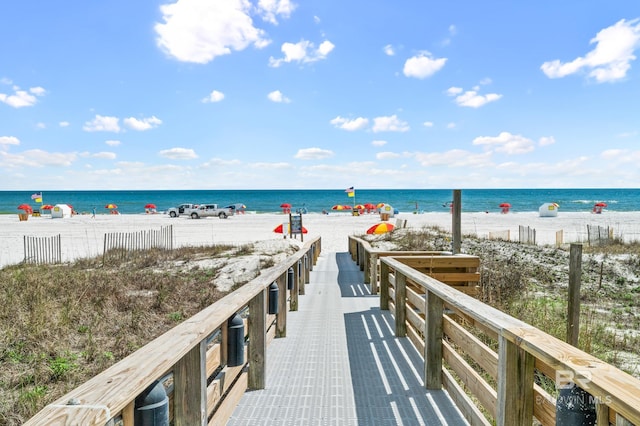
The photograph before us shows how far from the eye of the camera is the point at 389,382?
12.3ft

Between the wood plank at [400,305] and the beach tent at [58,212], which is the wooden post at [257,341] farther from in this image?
the beach tent at [58,212]

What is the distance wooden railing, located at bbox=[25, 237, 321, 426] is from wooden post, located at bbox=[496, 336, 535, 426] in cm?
157

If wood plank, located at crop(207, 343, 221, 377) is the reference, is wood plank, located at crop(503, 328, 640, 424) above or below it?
above

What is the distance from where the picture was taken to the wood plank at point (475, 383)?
98.6 inches

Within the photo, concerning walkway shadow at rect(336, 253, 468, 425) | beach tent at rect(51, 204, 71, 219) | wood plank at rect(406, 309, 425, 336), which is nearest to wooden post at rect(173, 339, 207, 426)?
walkway shadow at rect(336, 253, 468, 425)

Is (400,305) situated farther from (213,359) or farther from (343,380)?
(213,359)

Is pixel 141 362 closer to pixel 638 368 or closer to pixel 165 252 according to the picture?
pixel 638 368

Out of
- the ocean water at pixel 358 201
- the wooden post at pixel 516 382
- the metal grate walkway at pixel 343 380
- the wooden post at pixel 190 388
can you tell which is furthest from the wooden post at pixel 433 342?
the ocean water at pixel 358 201

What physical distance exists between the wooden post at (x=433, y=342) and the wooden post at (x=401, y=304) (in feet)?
4.87

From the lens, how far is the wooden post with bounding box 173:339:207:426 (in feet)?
6.56

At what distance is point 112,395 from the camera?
3.99ft

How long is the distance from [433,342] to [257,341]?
1.52m

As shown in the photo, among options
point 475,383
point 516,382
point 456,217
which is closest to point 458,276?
point 456,217

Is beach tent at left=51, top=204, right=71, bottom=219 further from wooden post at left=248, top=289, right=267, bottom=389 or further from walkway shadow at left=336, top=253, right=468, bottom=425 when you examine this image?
wooden post at left=248, top=289, right=267, bottom=389
